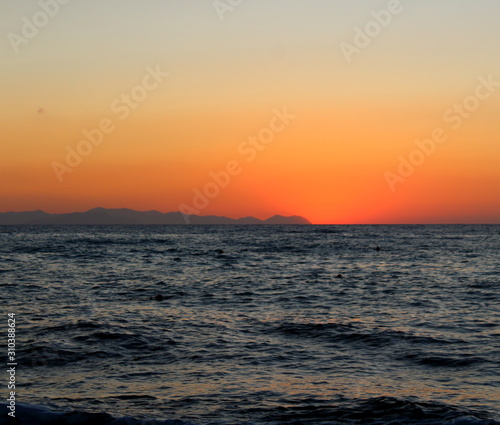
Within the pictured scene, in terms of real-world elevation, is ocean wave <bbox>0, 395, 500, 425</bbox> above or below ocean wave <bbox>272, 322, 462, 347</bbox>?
above

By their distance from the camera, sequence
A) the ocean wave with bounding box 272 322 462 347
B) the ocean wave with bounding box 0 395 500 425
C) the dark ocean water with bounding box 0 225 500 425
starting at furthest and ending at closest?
1. the ocean wave with bounding box 272 322 462 347
2. the dark ocean water with bounding box 0 225 500 425
3. the ocean wave with bounding box 0 395 500 425

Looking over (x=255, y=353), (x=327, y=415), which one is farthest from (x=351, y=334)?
(x=327, y=415)

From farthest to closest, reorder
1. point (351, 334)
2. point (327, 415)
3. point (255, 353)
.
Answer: point (351, 334) < point (255, 353) < point (327, 415)

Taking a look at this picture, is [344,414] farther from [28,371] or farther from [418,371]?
[28,371]

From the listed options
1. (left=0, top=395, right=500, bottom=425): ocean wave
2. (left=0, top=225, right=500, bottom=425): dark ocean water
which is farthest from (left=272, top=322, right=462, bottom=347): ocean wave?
(left=0, top=395, right=500, bottom=425): ocean wave

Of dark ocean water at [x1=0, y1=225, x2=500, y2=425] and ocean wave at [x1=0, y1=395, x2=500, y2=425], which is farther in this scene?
dark ocean water at [x1=0, y1=225, x2=500, y2=425]

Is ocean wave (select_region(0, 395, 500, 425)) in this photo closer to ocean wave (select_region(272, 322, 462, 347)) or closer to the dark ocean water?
the dark ocean water

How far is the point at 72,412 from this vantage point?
1024cm

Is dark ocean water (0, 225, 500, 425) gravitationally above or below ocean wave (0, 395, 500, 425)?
below

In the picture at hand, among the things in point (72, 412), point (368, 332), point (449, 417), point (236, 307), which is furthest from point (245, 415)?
point (236, 307)

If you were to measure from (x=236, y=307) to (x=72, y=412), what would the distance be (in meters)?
14.7

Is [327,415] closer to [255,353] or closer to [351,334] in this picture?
[255,353]

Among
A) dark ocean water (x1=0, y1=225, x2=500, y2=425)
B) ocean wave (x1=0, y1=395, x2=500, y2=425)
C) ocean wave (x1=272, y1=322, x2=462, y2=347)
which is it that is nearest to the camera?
ocean wave (x1=0, y1=395, x2=500, y2=425)

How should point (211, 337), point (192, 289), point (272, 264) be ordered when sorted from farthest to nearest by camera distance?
point (272, 264) → point (192, 289) → point (211, 337)
